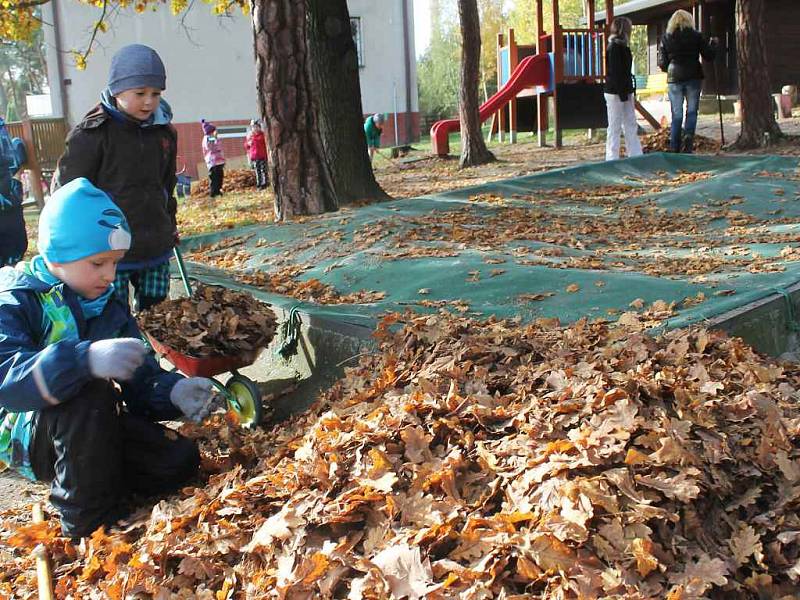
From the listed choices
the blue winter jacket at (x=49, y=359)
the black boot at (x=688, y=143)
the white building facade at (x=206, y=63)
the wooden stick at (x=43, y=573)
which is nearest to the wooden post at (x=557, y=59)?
the black boot at (x=688, y=143)

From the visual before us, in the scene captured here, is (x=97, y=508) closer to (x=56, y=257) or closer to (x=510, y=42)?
(x=56, y=257)

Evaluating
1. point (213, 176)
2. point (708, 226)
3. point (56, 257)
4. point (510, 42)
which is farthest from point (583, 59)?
point (56, 257)

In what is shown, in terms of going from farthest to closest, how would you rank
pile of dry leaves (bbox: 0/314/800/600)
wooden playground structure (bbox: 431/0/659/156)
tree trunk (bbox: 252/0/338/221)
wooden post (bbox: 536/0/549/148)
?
wooden post (bbox: 536/0/549/148), wooden playground structure (bbox: 431/0/659/156), tree trunk (bbox: 252/0/338/221), pile of dry leaves (bbox: 0/314/800/600)

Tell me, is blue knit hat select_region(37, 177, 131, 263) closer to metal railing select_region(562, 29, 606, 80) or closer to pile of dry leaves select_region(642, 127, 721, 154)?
pile of dry leaves select_region(642, 127, 721, 154)

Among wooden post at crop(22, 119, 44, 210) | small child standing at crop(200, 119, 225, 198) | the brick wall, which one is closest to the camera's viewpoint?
wooden post at crop(22, 119, 44, 210)

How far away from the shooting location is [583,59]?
1766 centimetres

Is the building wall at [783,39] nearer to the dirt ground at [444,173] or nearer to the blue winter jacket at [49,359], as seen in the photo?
the dirt ground at [444,173]

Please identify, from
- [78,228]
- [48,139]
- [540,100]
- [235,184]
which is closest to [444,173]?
[235,184]

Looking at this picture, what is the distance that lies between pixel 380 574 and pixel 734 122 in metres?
18.4

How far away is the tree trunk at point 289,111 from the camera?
312 inches

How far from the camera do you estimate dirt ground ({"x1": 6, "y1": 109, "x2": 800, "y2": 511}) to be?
36.9ft

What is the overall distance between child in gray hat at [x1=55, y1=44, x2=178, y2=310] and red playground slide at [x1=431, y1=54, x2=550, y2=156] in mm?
13534

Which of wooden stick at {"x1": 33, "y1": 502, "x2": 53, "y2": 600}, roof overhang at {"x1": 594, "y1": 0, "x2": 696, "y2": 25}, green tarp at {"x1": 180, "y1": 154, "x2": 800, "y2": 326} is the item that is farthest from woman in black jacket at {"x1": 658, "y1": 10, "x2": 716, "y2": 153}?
wooden stick at {"x1": 33, "y1": 502, "x2": 53, "y2": 600}

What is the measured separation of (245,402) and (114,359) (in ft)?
4.27
